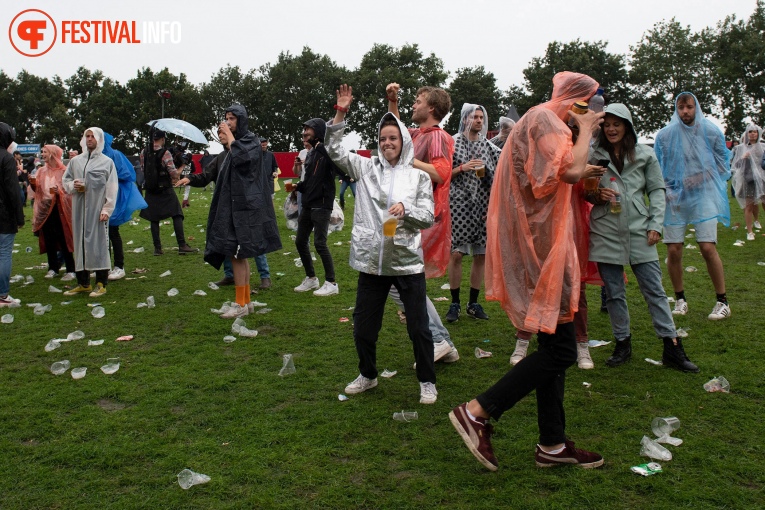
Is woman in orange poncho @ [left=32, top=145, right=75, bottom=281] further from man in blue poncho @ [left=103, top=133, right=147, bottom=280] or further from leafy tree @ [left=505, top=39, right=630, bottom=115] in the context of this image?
leafy tree @ [left=505, top=39, right=630, bottom=115]

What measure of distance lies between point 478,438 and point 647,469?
0.89 m

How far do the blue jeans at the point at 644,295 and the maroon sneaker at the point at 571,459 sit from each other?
1864mm

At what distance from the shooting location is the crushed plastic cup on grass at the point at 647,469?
3.27 metres

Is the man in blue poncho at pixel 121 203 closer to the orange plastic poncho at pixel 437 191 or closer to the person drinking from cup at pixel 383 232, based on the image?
the orange plastic poncho at pixel 437 191

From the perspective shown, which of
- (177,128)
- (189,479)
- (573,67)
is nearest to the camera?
(189,479)

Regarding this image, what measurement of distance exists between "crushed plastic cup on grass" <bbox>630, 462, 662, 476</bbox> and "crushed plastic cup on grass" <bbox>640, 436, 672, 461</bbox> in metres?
0.07

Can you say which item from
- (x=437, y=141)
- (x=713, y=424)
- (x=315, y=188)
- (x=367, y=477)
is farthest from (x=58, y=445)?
(x=315, y=188)

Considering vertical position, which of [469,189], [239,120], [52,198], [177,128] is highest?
[177,128]

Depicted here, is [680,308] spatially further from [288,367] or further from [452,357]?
[288,367]

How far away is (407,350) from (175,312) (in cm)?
301

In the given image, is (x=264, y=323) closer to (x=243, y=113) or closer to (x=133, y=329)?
(x=133, y=329)

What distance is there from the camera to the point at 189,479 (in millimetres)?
3266

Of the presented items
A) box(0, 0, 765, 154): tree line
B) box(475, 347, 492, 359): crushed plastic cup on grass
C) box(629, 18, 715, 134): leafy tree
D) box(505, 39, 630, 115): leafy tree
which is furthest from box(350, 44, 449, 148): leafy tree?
box(475, 347, 492, 359): crushed plastic cup on grass

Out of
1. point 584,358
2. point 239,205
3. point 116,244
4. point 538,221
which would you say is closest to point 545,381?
point 538,221
